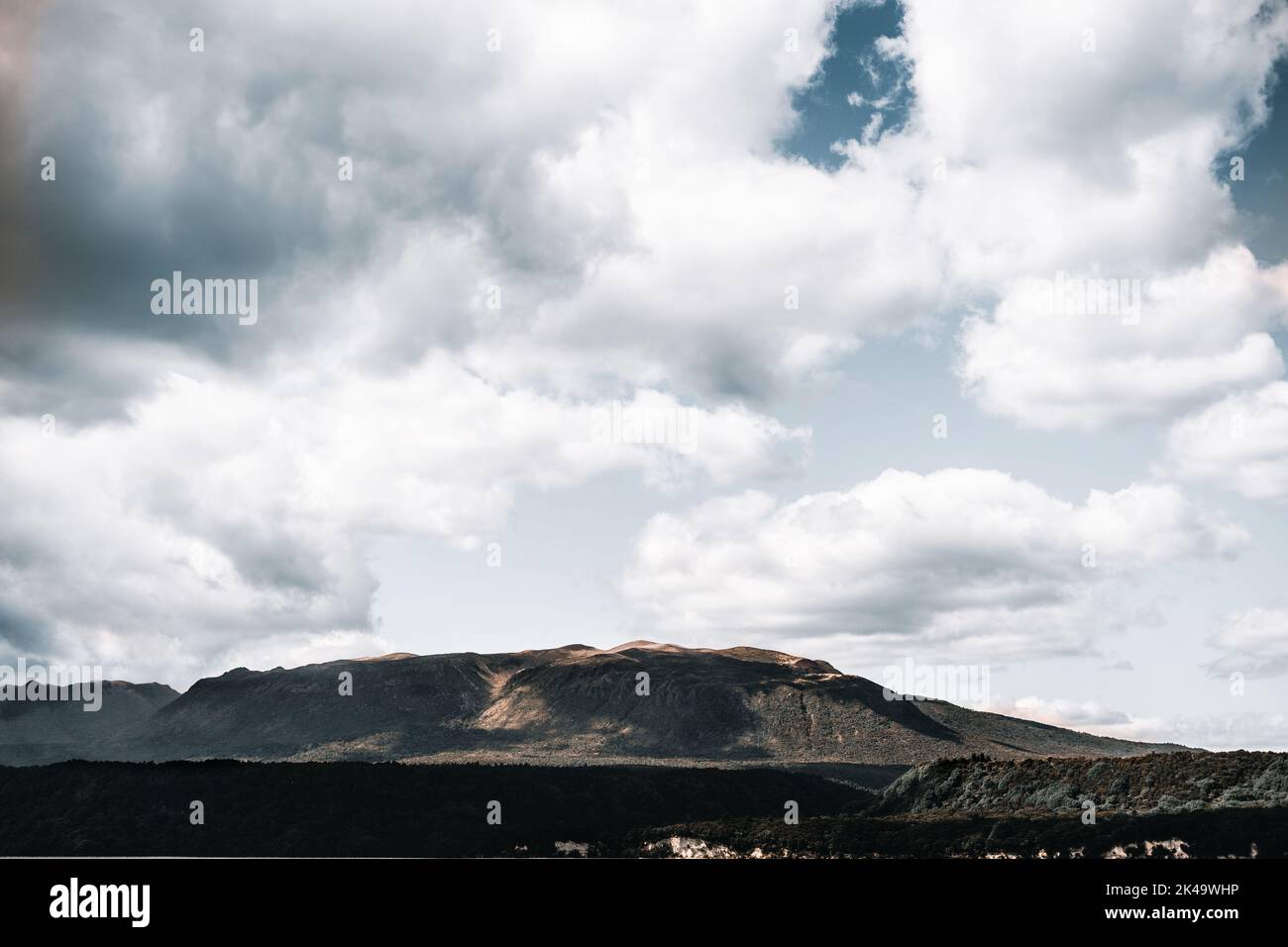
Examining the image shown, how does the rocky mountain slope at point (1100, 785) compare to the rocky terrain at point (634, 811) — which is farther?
the rocky mountain slope at point (1100, 785)

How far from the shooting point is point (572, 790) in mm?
120938

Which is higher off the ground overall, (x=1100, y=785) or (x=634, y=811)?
(x=1100, y=785)

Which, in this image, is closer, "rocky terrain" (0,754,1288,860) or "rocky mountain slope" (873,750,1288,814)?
"rocky terrain" (0,754,1288,860)

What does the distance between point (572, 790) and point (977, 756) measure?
148ft

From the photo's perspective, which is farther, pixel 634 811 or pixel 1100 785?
pixel 634 811
